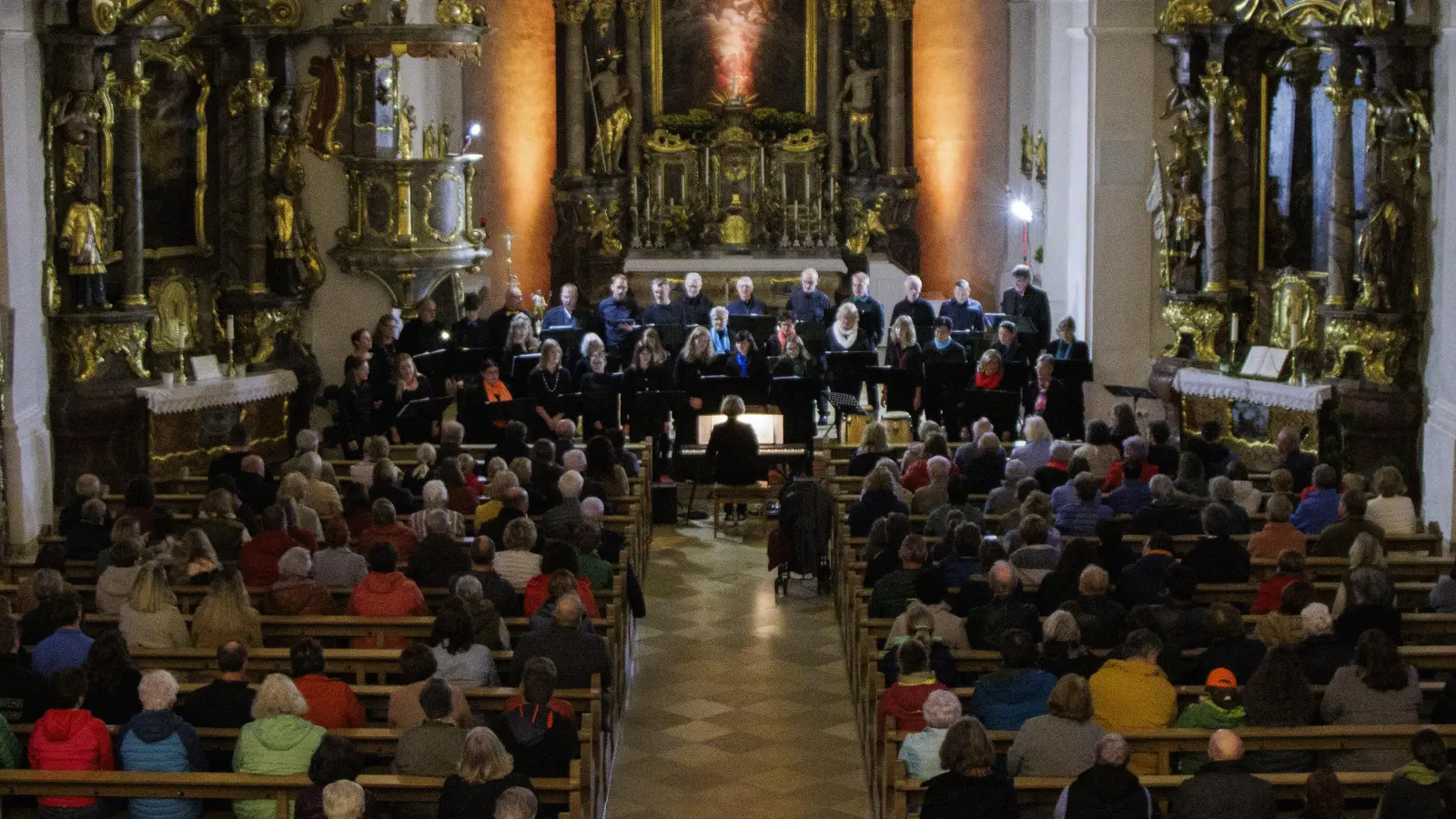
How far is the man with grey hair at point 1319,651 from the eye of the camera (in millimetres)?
8492

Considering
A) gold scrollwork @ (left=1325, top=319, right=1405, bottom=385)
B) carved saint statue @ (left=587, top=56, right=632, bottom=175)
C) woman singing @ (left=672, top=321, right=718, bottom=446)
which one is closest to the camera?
gold scrollwork @ (left=1325, top=319, right=1405, bottom=385)

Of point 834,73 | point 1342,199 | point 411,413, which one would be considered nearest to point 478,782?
point 411,413

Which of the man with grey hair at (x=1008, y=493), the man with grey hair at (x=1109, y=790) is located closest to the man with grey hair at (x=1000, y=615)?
the man with grey hair at (x=1109, y=790)

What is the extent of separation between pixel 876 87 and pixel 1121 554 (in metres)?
14.0

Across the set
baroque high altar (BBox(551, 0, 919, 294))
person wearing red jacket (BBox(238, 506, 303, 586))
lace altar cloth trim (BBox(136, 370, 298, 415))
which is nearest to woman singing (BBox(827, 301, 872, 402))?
lace altar cloth trim (BBox(136, 370, 298, 415))

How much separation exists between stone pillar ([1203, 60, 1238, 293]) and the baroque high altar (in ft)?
22.3

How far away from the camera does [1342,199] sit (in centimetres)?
1530

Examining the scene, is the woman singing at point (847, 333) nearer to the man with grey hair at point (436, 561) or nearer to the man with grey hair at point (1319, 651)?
the man with grey hair at point (436, 561)

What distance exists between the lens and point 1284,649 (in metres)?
7.89

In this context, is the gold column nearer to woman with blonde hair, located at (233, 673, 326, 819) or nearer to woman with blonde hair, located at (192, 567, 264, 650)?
woman with blonde hair, located at (192, 567, 264, 650)

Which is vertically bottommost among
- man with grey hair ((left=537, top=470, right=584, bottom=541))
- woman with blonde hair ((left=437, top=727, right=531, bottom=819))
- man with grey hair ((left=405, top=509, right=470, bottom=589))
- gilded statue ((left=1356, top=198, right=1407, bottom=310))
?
woman with blonde hair ((left=437, top=727, right=531, bottom=819))

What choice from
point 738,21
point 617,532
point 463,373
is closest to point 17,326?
point 463,373

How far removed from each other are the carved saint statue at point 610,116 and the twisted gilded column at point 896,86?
2.98m

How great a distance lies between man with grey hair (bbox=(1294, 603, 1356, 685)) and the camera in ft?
27.9
